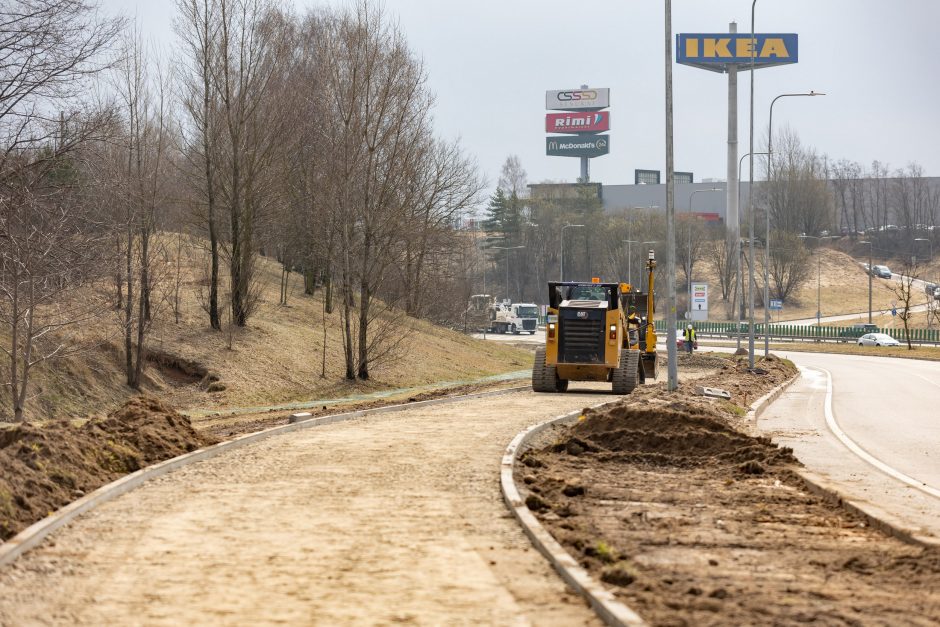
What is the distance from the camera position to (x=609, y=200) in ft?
504

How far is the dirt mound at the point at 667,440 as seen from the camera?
605 inches

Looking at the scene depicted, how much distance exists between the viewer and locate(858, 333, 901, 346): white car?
7550 centimetres

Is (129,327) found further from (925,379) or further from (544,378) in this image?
(925,379)

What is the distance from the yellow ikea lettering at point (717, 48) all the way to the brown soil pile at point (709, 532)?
86347mm

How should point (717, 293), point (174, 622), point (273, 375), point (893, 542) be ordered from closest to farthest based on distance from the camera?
point (174, 622), point (893, 542), point (273, 375), point (717, 293)

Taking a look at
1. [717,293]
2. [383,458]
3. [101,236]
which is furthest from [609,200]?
[383,458]

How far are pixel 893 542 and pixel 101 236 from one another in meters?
26.1

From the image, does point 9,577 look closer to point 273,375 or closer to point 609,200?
point 273,375

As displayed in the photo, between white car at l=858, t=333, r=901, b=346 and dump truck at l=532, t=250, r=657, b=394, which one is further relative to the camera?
white car at l=858, t=333, r=901, b=346

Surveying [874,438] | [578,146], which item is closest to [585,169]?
[578,146]

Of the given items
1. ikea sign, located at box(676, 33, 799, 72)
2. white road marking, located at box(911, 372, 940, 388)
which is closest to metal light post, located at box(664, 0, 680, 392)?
white road marking, located at box(911, 372, 940, 388)

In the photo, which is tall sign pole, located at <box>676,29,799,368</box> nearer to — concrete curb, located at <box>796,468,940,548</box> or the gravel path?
concrete curb, located at <box>796,468,940,548</box>

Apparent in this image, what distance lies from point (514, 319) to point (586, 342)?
61.2 metres

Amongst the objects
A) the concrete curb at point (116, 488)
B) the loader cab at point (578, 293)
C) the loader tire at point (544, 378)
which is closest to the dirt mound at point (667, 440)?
the concrete curb at point (116, 488)
